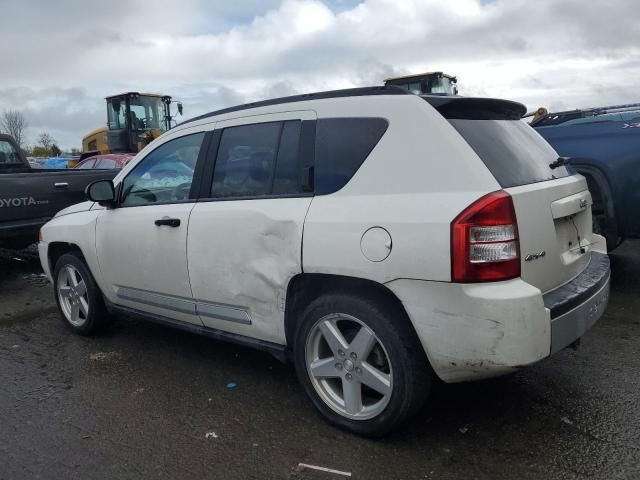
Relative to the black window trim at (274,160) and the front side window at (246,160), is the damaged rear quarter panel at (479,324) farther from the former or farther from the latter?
the front side window at (246,160)

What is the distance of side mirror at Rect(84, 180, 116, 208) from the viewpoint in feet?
13.9

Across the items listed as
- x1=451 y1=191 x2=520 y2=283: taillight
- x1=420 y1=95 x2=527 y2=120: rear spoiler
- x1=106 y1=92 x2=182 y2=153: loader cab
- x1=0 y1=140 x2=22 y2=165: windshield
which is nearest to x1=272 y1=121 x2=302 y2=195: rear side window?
x1=420 y1=95 x2=527 y2=120: rear spoiler

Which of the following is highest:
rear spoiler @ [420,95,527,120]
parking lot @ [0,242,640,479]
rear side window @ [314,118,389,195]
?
rear spoiler @ [420,95,527,120]

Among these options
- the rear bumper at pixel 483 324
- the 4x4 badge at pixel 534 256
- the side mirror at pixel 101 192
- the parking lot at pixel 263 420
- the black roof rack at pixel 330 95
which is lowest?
the parking lot at pixel 263 420

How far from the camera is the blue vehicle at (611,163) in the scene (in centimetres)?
518

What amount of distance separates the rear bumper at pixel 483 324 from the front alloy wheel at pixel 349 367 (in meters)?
0.30

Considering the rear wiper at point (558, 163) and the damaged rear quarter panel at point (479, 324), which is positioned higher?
→ the rear wiper at point (558, 163)

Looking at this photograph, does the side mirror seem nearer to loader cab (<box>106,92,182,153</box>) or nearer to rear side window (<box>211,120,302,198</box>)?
rear side window (<box>211,120,302,198</box>)

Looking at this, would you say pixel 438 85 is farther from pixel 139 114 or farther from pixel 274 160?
pixel 274 160

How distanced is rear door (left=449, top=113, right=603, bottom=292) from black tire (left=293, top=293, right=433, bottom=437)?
641 mm

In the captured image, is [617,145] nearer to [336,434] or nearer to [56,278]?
[336,434]

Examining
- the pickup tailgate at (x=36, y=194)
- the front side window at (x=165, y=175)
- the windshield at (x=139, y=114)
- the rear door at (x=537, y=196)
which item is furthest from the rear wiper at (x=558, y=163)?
the windshield at (x=139, y=114)

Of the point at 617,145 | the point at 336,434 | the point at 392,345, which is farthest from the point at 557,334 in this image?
the point at 617,145

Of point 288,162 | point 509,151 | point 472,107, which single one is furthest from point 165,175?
point 509,151
